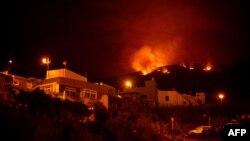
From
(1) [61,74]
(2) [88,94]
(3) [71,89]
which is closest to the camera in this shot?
(3) [71,89]

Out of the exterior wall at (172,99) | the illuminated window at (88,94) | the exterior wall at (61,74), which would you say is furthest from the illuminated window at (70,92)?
the exterior wall at (172,99)

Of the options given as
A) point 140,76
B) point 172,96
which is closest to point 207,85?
point 140,76

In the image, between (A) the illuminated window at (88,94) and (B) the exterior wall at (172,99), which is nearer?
(A) the illuminated window at (88,94)

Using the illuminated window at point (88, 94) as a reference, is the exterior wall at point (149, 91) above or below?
above

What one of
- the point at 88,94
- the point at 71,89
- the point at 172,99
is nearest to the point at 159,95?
the point at 172,99

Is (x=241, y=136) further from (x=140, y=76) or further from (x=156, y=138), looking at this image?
(x=140, y=76)

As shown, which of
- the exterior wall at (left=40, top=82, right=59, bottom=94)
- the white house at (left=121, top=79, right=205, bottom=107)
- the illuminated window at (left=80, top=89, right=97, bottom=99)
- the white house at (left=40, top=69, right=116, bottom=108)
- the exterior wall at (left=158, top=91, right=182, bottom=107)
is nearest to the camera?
the white house at (left=40, top=69, right=116, bottom=108)

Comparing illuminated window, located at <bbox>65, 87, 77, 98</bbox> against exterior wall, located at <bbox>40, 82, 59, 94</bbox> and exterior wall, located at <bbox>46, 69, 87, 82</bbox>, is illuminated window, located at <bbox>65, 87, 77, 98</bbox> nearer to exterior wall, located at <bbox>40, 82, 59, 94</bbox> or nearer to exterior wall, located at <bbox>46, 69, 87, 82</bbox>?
exterior wall, located at <bbox>40, 82, 59, 94</bbox>

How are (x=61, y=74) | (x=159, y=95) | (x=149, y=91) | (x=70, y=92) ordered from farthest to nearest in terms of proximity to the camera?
(x=149, y=91), (x=159, y=95), (x=61, y=74), (x=70, y=92)

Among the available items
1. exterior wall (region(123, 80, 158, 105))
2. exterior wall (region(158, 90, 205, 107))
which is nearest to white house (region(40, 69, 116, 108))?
exterior wall (region(123, 80, 158, 105))

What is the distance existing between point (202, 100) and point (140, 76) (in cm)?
4423

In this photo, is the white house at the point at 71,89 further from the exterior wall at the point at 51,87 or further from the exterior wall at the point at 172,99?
the exterior wall at the point at 172,99

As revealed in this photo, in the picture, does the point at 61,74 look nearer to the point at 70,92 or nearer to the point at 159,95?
the point at 70,92

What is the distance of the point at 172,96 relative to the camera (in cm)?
6488
